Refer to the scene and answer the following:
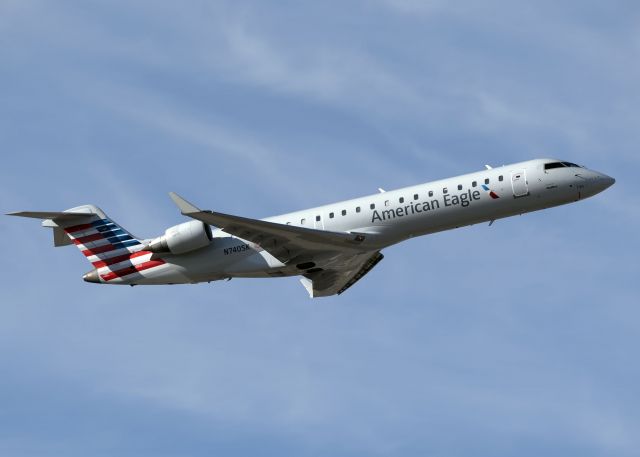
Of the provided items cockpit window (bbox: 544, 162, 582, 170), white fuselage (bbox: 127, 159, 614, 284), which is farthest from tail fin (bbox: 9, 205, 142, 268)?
cockpit window (bbox: 544, 162, 582, 170)

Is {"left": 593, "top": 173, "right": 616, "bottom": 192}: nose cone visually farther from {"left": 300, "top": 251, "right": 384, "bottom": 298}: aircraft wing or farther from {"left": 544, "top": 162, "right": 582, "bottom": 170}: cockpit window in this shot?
{"left": 300, "top": 251, "right": 384, "bottom": 298}: aircraft wing

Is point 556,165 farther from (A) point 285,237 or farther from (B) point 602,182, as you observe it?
(A) point 285,237

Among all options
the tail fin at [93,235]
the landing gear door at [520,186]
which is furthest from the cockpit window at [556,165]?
the tail fin at [93,235]

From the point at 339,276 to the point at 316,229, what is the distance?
3604 mm

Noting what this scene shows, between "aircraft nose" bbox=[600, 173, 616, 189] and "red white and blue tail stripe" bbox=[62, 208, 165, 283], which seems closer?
"aircraft nose" bbox=[600, 173, 616, 189]

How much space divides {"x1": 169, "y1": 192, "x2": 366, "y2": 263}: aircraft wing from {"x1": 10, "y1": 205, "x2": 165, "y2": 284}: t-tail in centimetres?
411

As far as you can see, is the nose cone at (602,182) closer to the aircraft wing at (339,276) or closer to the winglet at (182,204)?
the aircraft wing at (339,276)

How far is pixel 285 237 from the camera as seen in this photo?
33594 millimetres

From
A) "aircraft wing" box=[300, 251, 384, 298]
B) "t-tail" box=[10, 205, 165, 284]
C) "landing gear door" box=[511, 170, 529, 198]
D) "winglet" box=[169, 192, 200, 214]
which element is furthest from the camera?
"t-tail" box=[10, 205, 165, 284]

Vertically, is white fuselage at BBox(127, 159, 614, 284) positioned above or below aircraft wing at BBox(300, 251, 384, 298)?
above

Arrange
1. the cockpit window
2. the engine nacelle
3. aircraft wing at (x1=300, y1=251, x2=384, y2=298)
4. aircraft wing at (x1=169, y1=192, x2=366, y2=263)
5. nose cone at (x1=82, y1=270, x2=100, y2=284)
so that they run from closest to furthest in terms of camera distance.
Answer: aircraft wing at (x1=169, y1=192, x2=366, y2=263) → the cockpit window → the engine nacelle → aircraft wing at (x1=300, y1=251, x2=384, y2=298) → nose cone at (x1=82, y1=270, x2=100, y2=284)

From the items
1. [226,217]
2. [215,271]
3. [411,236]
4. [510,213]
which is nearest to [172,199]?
[226,217]

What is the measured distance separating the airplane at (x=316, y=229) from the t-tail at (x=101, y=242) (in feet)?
0.11

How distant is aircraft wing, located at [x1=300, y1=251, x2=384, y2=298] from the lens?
119ft
